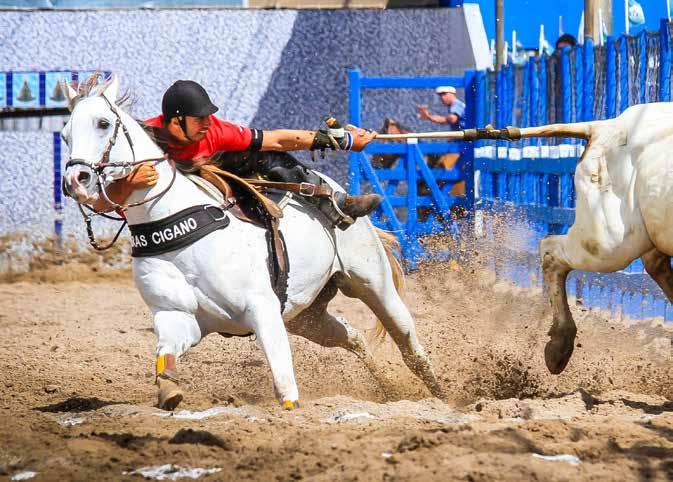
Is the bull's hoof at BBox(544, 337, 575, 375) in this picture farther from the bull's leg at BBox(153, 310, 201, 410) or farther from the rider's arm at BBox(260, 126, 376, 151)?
the bull's leg at BBox(153, 310, 201, 410)

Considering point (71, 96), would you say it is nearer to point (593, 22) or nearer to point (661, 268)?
point (661, 268)

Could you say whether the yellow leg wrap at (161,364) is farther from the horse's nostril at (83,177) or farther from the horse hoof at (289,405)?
the horse's nostril at (83,177)

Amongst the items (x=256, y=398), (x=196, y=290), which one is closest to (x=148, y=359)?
(x=256, y=398)

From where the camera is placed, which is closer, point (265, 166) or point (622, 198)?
point (622, 198)

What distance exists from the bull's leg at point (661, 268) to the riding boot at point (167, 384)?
2605 millimetres

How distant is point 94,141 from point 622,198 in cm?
267

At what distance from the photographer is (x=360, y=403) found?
571cm

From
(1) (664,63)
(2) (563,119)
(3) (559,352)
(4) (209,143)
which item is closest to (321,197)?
(4) (209,143)

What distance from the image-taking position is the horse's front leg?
214 inches

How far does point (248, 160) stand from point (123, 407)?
4.92ft

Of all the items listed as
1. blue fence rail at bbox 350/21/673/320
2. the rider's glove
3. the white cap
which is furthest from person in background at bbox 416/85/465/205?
the rider's glove

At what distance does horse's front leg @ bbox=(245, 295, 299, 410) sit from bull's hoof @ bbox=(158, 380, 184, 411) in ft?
1.63

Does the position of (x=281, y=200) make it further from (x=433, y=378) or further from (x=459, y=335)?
(x=459, y=335)

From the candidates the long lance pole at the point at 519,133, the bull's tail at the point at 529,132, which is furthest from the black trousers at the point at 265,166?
the bull's tail at the point at 529,132
